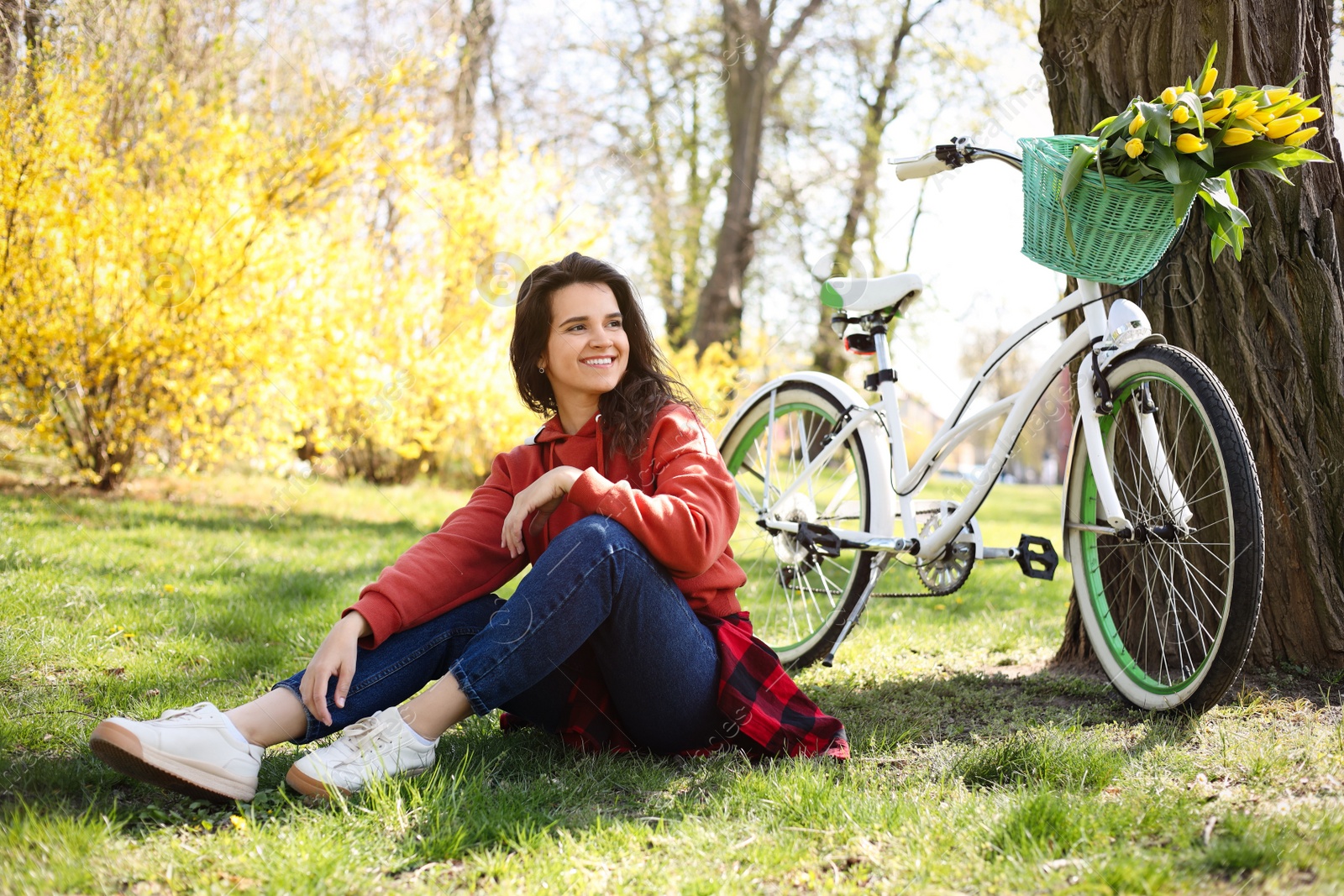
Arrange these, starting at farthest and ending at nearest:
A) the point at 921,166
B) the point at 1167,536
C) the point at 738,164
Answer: the point at 738,164 → the point at 921,166 → the point at 1167,536

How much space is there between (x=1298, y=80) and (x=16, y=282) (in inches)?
218

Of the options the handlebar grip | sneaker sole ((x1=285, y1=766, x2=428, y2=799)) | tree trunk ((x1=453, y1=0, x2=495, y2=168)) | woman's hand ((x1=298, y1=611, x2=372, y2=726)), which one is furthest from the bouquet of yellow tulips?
tree trunk ((x1=453, y1=0, x2=495, y2=168))

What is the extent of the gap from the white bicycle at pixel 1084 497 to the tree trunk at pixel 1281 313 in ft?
0.57

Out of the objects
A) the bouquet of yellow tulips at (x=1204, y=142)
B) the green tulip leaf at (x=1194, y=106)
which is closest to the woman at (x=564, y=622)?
the bouquet of yellow tulips at (x=1204, y=142)

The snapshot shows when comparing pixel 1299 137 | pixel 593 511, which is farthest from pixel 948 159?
pixel 593 511

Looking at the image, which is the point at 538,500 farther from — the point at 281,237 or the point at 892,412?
the point at 281,237

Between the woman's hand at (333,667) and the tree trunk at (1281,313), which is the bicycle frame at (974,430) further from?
the woman's hand at (333,667)

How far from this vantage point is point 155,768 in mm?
1577

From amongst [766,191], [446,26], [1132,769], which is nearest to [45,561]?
[1132,769]

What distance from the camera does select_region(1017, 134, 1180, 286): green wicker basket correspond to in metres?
1.96

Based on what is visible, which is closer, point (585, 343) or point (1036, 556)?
point (585, 343)

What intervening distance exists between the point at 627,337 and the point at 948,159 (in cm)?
93

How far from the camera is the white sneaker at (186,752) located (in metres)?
1.56

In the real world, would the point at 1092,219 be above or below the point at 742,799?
above
